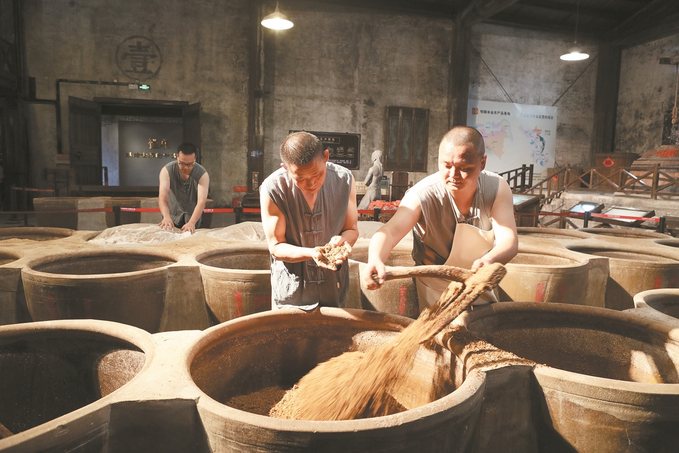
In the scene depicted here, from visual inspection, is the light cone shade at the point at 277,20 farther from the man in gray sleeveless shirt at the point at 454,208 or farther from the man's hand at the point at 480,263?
the man's hand at the point at 480,263

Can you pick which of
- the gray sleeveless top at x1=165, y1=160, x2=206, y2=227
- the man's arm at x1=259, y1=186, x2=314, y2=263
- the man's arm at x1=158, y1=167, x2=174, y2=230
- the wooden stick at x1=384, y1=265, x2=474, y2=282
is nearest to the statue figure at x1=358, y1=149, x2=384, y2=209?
the gray sleeveless top at x1=165, y1=160, x2=206, y2=227

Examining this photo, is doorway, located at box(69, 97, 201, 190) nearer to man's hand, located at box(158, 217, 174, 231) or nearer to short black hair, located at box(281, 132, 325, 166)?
man's hand, located at box(158, 217, 174, 231)

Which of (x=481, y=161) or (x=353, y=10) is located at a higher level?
(x=353, y=10)

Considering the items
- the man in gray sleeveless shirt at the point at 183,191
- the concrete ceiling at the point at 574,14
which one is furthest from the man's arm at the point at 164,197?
the concrete ceiling at the point at 574,14

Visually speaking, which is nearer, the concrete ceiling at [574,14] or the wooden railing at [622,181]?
the wooden railing at [622,181]

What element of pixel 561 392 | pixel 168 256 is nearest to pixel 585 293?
pixel 561 392

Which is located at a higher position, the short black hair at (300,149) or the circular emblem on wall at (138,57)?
the circular emblem on wall at (138,57)

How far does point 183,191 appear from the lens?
5008 millimetres

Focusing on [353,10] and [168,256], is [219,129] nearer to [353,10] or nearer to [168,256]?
[353,10]

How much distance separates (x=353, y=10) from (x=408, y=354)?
12229 millimetres

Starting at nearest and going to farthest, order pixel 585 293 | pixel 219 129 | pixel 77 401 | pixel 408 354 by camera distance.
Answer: pixel 408 354 < pixel 77 401 < pixel 585 293 < pixel 219 129

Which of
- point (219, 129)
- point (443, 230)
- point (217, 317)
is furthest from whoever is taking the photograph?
point (219, 129)

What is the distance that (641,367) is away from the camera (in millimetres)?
2146

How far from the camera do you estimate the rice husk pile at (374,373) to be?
1821 millimetres
